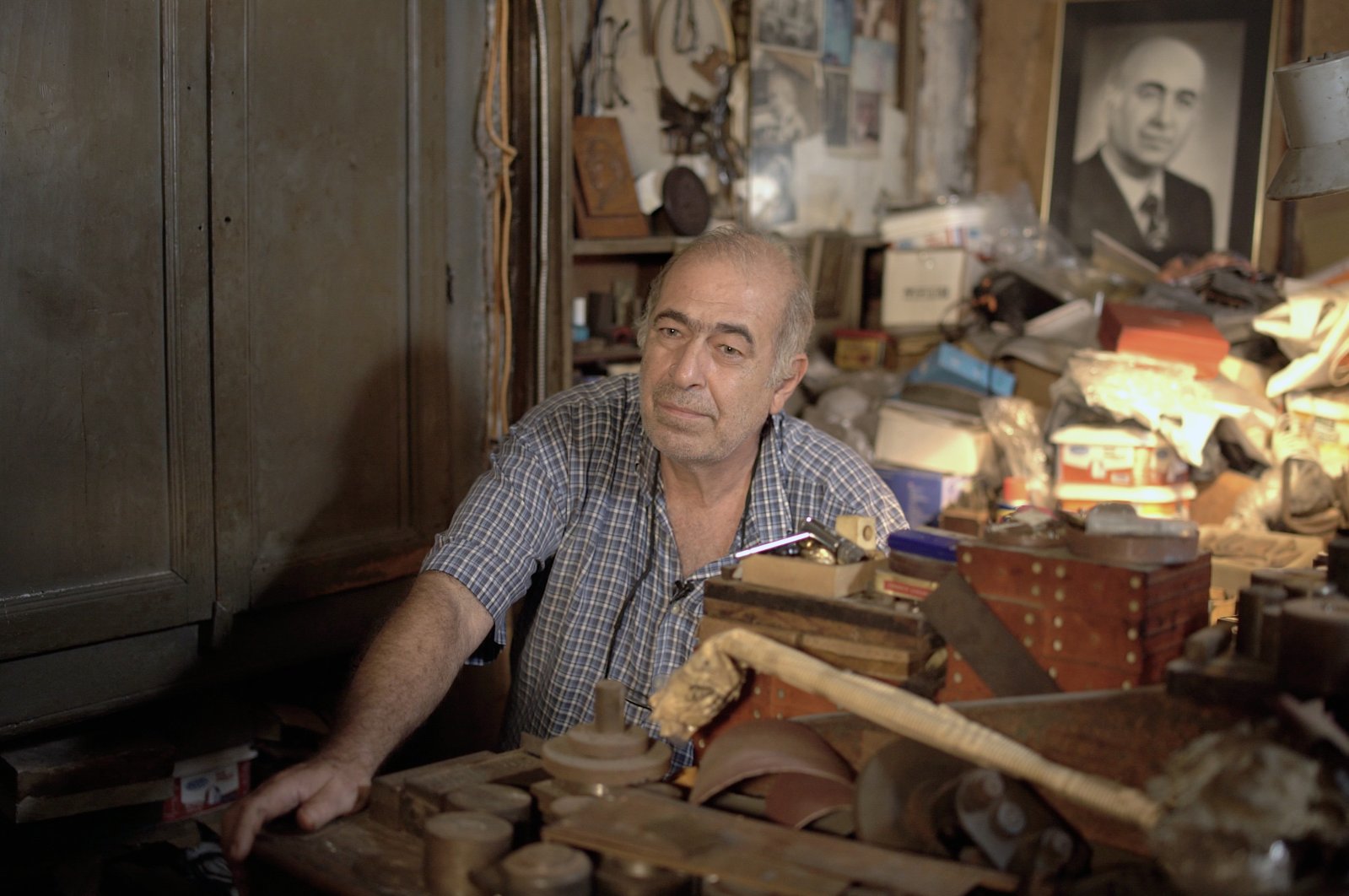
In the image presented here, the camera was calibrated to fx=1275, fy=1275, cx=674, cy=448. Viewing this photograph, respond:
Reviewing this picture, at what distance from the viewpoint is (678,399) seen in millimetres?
2328

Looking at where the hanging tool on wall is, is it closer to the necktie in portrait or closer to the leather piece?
the necktie in portrait

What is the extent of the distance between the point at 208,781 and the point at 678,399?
4.91 feet

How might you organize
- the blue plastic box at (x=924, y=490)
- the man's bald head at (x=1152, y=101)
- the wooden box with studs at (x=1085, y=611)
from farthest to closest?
1. the man's bald head at (x=1152, y=101)
2. the blue plastic box at (x=924, y=490)
3. the wooden box with studs at (x=1085, y=611)

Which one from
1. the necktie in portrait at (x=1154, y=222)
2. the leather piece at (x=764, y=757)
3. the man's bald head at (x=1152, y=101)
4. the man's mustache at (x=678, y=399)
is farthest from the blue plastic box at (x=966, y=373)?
Answer: the leather piece at (x=764, y=757)

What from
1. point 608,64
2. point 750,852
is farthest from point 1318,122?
point 608,64

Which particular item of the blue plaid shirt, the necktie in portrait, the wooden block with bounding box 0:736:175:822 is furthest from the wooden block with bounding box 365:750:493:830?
the necktie in portrait

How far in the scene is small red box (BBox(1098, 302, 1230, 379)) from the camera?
3.95 meters

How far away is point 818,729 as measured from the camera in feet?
4.93

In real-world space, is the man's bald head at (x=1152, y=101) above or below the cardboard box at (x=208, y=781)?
above

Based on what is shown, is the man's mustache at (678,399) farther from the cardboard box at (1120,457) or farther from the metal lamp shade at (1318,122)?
the cardboard box at (1120,457)

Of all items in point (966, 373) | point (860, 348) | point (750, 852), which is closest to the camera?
point (750, 852)

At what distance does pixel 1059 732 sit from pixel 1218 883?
0.26 m

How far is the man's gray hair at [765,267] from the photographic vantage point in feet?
7.82

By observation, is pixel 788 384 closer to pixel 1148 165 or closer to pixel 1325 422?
pixel 1325 422
